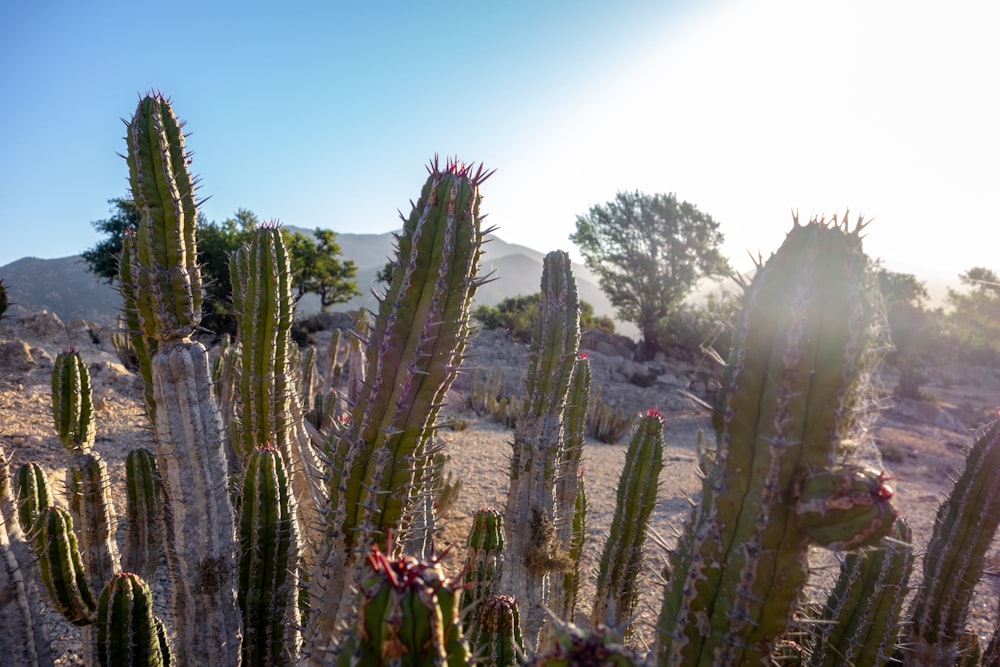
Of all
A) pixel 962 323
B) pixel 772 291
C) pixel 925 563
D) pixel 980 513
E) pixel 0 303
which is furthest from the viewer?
pixel 962 323

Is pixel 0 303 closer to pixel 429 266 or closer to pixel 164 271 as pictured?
pixel 164 271

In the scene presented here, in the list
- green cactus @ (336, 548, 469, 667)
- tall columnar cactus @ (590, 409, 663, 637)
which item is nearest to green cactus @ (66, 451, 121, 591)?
green cactus @ (336, 548, 469, 667)

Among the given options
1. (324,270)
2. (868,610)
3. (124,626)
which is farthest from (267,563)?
(324,270)

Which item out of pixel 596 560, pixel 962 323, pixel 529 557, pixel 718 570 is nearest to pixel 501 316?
pixel 596 560

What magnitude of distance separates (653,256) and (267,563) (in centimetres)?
3022

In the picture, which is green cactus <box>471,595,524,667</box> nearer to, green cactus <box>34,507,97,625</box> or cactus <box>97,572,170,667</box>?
cactus <box>97,572,170,667</box>

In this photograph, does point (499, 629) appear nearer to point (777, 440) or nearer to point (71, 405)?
point (777, 440)

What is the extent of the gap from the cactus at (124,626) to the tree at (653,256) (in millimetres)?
27931

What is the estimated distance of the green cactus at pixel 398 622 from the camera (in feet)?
3.85

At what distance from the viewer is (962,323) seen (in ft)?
111

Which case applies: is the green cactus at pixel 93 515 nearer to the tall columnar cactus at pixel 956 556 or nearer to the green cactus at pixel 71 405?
the green cactus at pixel 71 405

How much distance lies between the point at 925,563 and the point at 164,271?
499cm

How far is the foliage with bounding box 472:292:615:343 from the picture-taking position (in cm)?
2592

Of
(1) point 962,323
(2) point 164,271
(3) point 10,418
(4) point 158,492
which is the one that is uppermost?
(1) point 962,323
